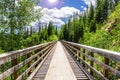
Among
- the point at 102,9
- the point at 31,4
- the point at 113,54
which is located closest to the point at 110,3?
the point at 102,9

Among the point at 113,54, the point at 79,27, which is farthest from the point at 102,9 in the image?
the point at 113,54

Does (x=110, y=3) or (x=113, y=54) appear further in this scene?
(x=110, y=3)

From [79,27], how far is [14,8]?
300 feet

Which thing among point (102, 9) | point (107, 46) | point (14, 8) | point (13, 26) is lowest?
point (107, 46)

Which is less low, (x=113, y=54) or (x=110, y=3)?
(x=110, y=3)

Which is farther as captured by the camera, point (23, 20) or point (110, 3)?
point (110, 3)

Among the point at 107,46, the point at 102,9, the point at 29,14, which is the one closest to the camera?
the point at 107,46

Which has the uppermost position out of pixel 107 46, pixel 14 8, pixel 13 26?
pixel 14 8

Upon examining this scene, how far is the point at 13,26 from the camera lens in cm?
2078

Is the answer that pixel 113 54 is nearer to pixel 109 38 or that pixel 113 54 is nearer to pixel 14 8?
pixel 109 38

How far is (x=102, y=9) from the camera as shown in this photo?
10606 centimetres

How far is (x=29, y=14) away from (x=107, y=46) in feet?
25.6

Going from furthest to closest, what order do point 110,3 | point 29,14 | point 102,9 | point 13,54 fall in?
1. point 110,3
2. point 102,9
3. point 29,14
4. point 13,54

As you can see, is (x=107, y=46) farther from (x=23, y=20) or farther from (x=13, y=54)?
(x=13, y=54)
